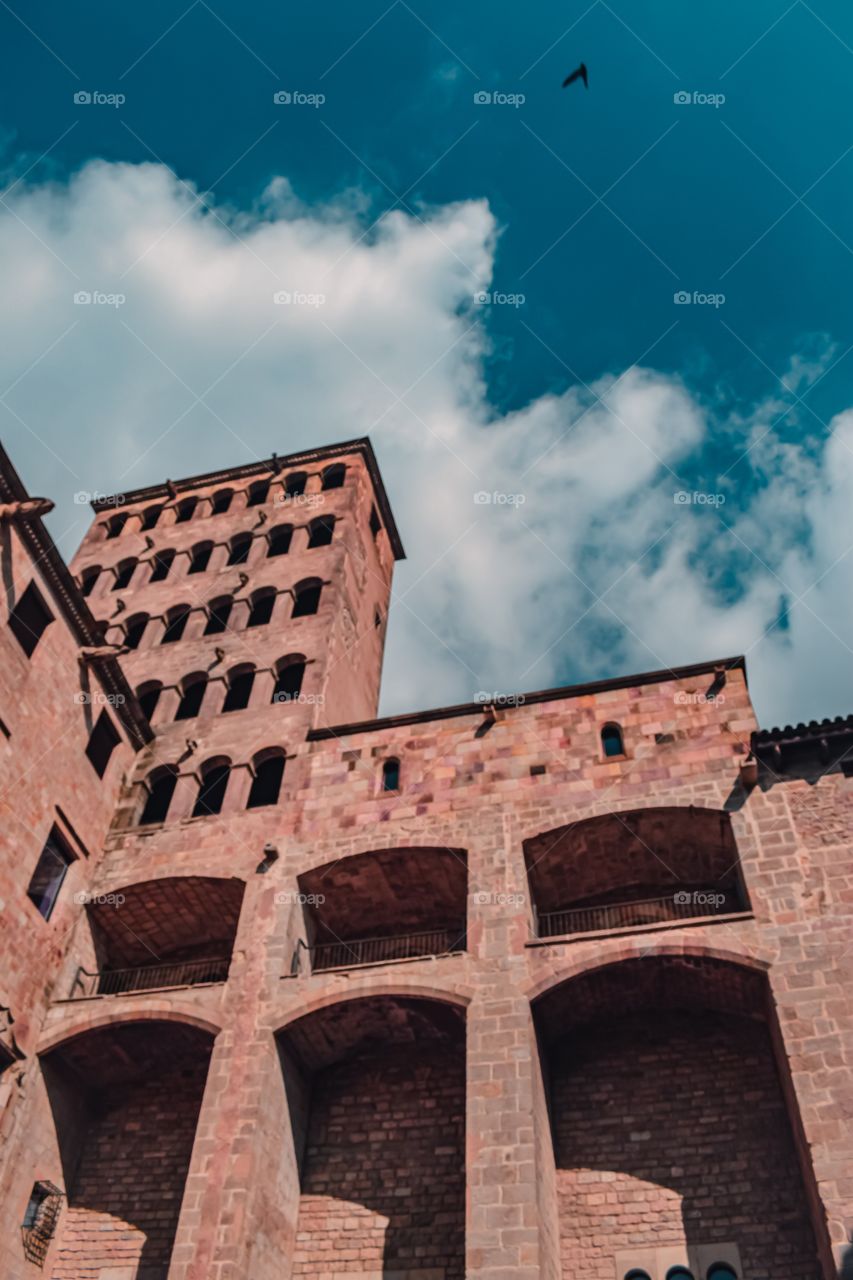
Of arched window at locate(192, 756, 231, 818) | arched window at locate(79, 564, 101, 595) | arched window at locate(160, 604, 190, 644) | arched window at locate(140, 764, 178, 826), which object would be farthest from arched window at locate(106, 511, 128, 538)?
arched window at locate(192, 756, 231, 818)

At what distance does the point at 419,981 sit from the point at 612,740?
21.3 feet

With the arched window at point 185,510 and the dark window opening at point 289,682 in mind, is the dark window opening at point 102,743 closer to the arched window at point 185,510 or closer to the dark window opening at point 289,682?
the dark window opening at point 289,682

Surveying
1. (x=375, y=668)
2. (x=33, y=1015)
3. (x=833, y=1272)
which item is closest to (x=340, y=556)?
(x=375, y=668)

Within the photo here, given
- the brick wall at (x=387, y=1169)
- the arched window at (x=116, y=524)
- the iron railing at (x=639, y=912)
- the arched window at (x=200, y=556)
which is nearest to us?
the brick wall at (x=387, y=1169)

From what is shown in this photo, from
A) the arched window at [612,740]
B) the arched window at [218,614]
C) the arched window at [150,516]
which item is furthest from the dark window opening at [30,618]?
the arched window at [150,516]

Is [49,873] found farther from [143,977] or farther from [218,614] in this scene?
[218,614]

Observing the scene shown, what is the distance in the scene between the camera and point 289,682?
26.6 meters

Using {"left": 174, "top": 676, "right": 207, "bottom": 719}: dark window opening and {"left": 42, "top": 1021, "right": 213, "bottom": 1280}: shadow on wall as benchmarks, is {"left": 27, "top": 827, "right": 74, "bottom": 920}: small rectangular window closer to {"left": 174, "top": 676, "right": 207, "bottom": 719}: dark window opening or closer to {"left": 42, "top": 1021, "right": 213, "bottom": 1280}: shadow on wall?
{"left": 42, "top": 1021, "right": 213, "bottom": 1280}: shadow on wall

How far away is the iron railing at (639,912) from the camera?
19.1 m

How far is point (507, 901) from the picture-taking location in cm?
1861

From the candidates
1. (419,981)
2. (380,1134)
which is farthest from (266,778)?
(380,1134)

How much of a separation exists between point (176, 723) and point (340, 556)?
24.3 feet

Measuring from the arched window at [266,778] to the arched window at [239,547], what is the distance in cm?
986

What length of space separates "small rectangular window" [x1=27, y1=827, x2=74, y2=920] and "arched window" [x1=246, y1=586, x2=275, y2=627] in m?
9.90
